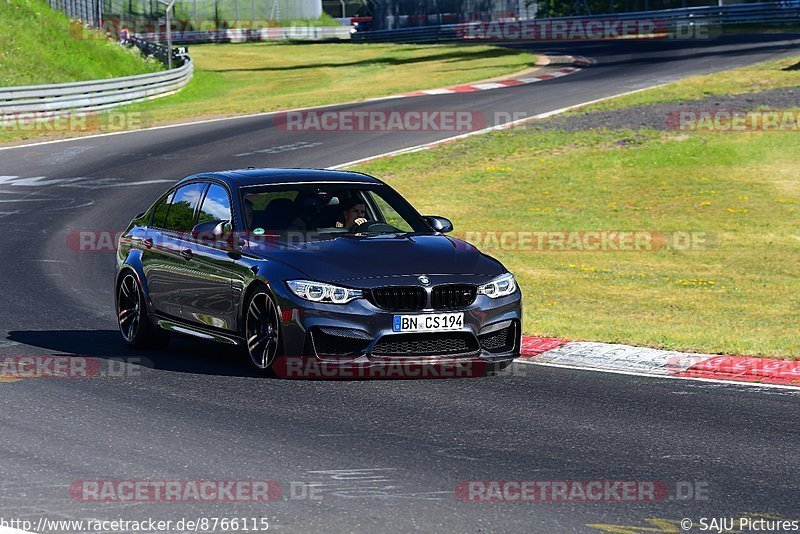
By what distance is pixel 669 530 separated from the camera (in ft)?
20.1

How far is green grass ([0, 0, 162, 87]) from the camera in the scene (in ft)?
144

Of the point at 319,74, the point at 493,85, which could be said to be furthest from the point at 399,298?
the point at 319,74

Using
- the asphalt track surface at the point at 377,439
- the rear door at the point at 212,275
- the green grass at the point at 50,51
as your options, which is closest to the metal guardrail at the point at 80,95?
the green grass at the point at 50,51

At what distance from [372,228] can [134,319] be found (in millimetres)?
2441

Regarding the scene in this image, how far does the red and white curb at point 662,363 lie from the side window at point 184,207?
307 centimetres

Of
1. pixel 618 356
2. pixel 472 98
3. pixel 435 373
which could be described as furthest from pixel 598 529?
pixel 472 98

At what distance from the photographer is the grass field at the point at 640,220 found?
46.8 feet

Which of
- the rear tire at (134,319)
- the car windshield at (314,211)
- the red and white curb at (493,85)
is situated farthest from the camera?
the red and white curb at (493,85)

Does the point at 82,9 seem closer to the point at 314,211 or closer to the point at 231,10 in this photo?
the point at 231,10

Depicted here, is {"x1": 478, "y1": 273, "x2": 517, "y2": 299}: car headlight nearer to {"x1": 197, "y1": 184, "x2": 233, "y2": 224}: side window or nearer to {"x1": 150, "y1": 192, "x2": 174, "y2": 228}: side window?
{"x1": 197, "y1": 184, "x2": 233, "y2": 224}: side window

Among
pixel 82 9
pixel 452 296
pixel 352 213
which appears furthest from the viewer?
pixel 82 9

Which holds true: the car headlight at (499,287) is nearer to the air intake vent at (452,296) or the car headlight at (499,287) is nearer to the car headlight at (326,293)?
the air intake vent at (452,296)

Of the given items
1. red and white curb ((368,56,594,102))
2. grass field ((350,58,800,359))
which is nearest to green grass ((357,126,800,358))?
grass field ((350,58,800,359))

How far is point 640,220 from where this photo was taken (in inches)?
897
